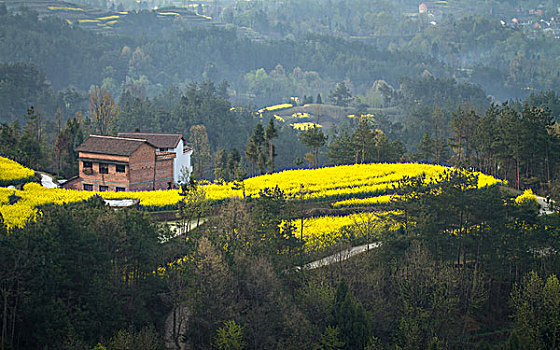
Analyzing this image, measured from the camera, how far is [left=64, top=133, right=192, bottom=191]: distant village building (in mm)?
57469

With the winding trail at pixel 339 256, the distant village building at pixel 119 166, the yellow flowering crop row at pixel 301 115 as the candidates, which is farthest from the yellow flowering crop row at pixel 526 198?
the yellow flowering crop row at pixel 301 115

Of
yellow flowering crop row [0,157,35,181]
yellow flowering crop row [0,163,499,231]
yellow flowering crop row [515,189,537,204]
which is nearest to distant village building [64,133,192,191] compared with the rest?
Result: yellow flowering crop row [0,157,35,181]

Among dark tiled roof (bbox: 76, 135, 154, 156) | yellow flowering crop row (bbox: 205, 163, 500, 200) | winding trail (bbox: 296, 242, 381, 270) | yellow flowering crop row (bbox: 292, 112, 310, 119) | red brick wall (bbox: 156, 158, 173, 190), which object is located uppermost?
dark tiled roof (bbox: 76, 135, 154, 156)

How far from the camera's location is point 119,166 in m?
57.5

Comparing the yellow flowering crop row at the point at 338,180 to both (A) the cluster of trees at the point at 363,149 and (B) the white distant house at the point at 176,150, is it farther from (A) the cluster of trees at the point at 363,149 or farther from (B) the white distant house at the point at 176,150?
(B) the white distant house at the point at 176,150

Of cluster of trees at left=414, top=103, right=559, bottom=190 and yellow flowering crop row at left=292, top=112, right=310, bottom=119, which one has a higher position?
cluster of trees at left=414, top=103, right=559, bottom=190

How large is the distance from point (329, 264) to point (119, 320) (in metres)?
11.5

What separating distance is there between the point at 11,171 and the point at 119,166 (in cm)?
849

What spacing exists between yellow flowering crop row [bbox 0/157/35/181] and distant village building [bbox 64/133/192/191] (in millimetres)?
3718

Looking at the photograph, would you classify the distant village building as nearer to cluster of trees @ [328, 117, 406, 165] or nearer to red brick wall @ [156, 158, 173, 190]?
red brick wall @ [156, 158, 173, 190]

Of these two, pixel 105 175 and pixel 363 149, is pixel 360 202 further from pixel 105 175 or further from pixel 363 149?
pixel 105 175

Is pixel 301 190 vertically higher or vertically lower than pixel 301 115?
higher

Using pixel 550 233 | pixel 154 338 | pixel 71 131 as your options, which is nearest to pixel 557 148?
pixel 550 233

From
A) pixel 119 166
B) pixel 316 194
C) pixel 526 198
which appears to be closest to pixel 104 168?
pixel 119 166
